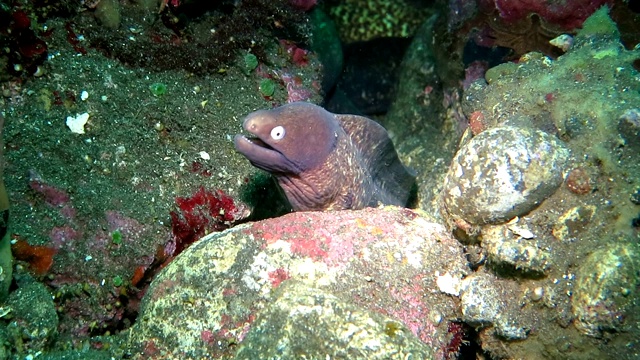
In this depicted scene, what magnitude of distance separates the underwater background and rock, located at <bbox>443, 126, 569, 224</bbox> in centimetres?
1

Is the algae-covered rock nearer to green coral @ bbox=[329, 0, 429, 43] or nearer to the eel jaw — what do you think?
the eel jaw

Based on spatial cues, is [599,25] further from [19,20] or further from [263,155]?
[19,20]

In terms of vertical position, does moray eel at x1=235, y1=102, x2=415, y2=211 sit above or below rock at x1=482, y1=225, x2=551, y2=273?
below

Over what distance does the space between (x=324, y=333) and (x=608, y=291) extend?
5.11 feet

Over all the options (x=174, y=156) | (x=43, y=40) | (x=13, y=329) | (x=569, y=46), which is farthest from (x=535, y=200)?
(x=43, y=40)

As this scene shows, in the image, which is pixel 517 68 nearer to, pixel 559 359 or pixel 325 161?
pixel 325 161

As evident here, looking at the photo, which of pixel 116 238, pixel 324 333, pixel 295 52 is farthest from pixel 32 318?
pixel 295 52

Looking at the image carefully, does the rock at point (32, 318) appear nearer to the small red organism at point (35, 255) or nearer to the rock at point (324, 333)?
the small red organism at point (35, 255)

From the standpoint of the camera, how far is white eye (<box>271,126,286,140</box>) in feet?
9.89

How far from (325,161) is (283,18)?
1.64 meters

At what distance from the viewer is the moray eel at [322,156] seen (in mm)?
3025

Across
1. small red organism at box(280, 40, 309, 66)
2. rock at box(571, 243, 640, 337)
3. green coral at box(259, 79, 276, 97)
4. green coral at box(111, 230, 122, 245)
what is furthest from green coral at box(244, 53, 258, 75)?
rock at box(571, 243, 640, 337)

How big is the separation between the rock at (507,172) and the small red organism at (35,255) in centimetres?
282

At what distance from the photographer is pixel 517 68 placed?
3.45 m
